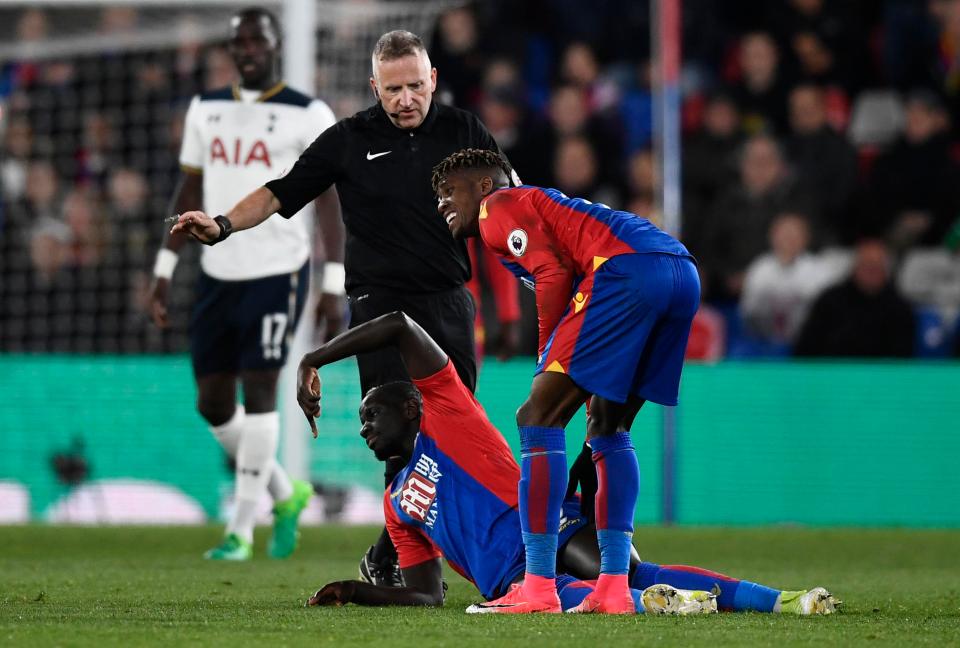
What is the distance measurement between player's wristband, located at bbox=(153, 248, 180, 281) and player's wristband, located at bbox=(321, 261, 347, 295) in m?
0.86

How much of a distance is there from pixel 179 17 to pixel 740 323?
521 cm

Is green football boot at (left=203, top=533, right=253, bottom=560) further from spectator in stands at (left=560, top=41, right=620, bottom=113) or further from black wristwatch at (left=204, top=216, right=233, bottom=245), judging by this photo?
spectator in stands at (left=560, top=41, right=620, bottom=113)

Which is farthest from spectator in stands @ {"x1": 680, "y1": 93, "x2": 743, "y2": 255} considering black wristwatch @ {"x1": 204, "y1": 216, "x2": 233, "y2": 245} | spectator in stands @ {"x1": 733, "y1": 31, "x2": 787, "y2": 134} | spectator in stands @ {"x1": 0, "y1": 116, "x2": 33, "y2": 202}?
black wristwatch @ {"x1": 204, "y1": 216, "x2": 233, "y2": 245}

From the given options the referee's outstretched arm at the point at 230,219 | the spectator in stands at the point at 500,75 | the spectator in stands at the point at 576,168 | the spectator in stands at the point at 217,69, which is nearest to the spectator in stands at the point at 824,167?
the spectator in stands at the point at 576,168

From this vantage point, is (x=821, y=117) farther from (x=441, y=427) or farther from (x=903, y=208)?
(x=441, y=427)

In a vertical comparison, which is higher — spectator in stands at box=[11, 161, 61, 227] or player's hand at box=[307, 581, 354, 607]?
spectator in stands at box=[11, 161, 61, 227]

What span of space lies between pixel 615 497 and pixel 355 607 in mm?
930

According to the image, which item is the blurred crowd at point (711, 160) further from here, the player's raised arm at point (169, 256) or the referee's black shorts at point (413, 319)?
the referee's black shorts at point (413, 319)

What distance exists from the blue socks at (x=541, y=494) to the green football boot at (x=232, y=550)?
130 inches

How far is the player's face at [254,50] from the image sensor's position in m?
7.64

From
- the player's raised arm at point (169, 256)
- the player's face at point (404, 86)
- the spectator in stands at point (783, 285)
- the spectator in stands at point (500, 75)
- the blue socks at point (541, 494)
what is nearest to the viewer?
the blue socks at point (541, 494)

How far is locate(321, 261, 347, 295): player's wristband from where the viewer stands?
745 cm

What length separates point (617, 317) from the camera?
15.0 feet

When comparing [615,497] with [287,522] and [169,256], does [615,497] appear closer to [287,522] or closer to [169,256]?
[287,522]
